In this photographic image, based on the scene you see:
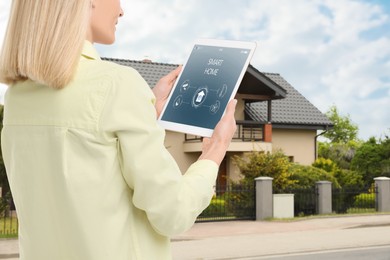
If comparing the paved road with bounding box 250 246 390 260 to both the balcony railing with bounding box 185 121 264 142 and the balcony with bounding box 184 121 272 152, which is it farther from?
the balcony railing with bounding box 185 121 264 142

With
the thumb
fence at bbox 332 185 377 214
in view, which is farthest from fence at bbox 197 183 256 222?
the thumb

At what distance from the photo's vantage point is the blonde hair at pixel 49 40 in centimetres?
143

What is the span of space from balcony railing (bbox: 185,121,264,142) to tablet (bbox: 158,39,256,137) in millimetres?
25998

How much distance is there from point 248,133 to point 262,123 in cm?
104

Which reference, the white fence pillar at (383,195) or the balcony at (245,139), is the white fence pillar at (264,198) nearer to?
the white fence pillar at (383,195)


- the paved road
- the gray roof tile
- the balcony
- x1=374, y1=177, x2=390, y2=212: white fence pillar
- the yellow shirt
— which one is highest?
the gray roof tile

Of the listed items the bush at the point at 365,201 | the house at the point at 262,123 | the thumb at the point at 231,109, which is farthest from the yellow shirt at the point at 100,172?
the house at the point at 262,123

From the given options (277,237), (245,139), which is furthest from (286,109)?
(277,237)

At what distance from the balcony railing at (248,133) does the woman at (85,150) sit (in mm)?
26469

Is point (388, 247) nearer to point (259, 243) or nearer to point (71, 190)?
point (259, 243)

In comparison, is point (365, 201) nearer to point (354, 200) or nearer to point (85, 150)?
point (354, 200)

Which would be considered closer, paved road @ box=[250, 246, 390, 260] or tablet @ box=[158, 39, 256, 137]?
tablet @ box=[158, 39, 256, 137]

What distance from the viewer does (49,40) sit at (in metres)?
1.44

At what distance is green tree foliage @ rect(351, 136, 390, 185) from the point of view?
28.5 meters
